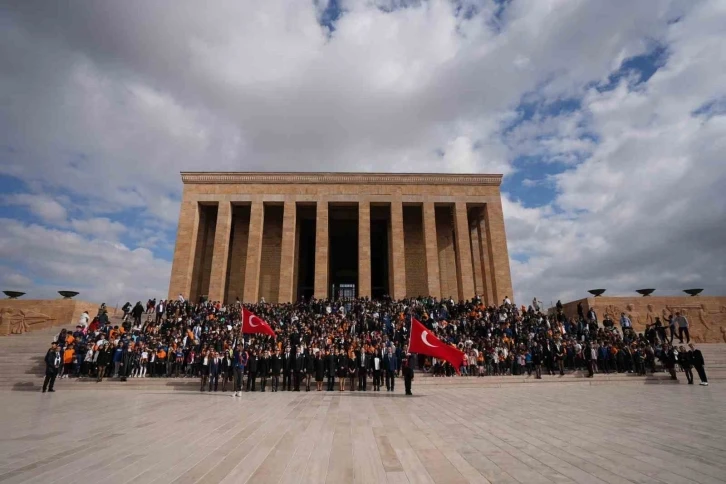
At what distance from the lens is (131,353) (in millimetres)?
14352

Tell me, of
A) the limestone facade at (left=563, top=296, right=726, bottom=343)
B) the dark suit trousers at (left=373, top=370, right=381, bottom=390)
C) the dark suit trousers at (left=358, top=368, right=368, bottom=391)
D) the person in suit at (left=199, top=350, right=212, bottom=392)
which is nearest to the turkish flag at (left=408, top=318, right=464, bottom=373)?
the dark suit trousers at (left=373, top=370, right=381, bottom=390)

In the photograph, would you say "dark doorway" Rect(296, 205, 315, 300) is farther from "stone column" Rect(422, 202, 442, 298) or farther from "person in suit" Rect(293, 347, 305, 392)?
"person in suit" Rect(293, 347, 305, 392)

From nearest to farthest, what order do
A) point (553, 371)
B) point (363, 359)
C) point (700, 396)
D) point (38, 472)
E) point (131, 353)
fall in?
point (38, 472), point (700, 396), point (363, 359), point (131, 353), point (553, 371)

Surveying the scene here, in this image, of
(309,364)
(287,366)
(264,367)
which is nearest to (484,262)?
(309,364)

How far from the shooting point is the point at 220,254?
28.1m

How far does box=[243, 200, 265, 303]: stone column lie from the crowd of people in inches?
263

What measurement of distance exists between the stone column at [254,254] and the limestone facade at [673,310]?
22.6 metres

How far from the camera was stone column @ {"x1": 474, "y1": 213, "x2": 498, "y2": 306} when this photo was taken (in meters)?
Result: 29.6

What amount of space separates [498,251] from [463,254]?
2783 millimetres

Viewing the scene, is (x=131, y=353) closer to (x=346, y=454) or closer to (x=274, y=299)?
(x=346, y=454)

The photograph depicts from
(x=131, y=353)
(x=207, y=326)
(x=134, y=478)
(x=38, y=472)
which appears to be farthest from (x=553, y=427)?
(x=207, y=326)

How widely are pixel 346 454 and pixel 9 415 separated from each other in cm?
803

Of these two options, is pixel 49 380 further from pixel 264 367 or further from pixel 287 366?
pixel 287 366

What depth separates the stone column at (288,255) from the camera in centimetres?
2750
